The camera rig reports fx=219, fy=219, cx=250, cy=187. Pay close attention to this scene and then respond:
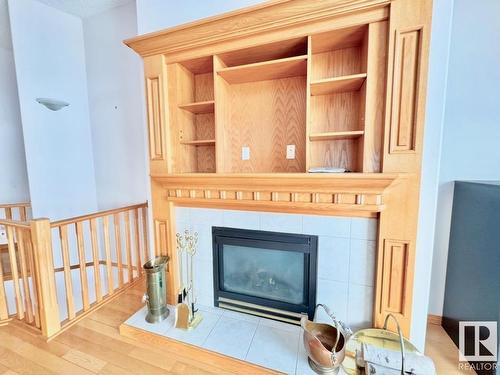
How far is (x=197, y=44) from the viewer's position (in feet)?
5.42

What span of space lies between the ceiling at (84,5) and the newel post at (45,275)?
2.50 m

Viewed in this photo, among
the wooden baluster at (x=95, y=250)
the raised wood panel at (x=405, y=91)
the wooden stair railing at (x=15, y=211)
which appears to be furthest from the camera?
the wooden stair railing at (x=15, y=211)

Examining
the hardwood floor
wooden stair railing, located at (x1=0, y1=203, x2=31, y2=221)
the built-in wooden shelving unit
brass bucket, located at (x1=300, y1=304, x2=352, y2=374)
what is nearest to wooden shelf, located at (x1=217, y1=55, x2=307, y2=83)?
the built-in wooden shelving unit

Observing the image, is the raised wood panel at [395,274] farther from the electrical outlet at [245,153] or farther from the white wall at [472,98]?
the electrical outlet at [245,153]

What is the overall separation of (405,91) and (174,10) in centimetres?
191

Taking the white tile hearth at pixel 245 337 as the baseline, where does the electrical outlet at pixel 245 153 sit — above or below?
above

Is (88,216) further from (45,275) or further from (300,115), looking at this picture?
(300,115)

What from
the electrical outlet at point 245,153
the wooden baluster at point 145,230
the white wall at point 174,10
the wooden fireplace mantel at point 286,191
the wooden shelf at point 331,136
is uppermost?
the white wall at point 174,10

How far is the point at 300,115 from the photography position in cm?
172

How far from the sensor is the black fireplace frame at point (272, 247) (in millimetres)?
1655

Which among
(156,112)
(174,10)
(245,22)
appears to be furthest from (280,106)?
(174,10)

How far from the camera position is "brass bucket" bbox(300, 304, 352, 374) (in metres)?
1.29

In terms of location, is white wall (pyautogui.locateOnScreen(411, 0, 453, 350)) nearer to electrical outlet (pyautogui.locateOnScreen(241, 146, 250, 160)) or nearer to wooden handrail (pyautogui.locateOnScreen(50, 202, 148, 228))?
electrical outlet (pyautogui.locateOnScreen(241, 146, 250, 160))

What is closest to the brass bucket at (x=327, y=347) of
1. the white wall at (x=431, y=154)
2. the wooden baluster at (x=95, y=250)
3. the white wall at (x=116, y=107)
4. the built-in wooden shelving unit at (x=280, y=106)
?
the white wall at (x=431, y=154)
